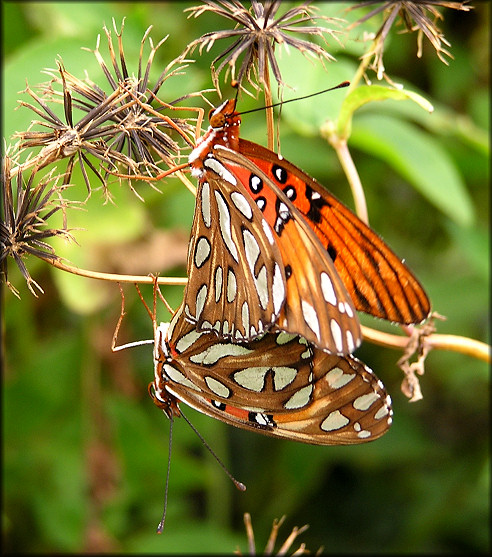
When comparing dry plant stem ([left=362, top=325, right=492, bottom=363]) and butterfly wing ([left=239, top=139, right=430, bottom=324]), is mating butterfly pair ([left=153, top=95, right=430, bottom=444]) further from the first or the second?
dry plant stem ([left=362, top=325, right=492, bottom=363])

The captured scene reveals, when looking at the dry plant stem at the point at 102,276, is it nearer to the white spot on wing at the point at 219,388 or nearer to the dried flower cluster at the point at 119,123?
the dried flower cluster at the point at 119,123

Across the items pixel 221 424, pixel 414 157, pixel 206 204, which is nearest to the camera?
pixel 206 204

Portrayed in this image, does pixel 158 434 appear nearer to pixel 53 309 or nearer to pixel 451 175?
pixel 53 309

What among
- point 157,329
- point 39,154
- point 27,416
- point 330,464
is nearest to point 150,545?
point 27,416

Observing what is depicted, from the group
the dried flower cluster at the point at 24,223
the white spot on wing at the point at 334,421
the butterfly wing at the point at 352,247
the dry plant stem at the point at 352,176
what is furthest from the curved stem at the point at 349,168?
the dried flower cluster at the point at 24,223

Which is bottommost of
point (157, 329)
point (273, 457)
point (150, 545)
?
point (150, 545)

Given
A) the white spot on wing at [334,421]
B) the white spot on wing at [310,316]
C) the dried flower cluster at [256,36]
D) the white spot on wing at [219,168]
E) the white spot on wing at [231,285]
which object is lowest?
the white spot on wing at [334,421]

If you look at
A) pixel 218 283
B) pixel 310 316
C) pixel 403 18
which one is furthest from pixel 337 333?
pixel 403 18

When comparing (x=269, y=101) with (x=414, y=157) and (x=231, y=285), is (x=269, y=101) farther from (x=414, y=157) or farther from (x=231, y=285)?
(x=414, y=157)
